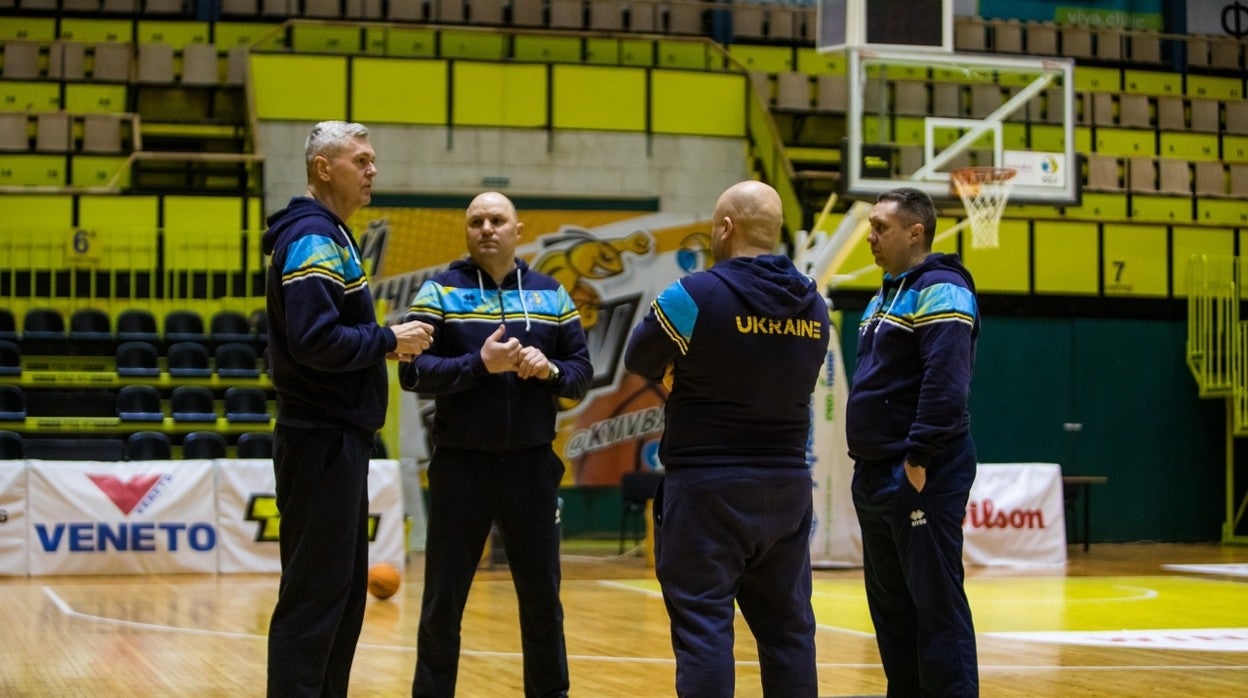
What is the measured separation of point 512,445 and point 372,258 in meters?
11.8

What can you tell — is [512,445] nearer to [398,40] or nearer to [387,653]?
[387,653]

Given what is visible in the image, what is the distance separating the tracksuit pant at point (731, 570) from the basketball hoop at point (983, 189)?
9773 mm

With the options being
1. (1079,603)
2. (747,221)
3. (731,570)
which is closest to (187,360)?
(1079,603)

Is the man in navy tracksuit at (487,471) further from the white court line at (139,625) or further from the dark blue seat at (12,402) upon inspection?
the dark blue seat at (12,402)

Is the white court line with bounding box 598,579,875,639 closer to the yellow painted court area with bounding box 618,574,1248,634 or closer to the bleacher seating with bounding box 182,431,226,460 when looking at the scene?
the yellow painted court area with bounding box 618,574,1248,634

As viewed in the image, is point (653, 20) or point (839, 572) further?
point (653, 20)

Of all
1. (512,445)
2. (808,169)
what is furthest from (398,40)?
(512,445)

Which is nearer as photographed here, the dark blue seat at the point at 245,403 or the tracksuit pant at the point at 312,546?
the tracksuit pant at the point at 312,546

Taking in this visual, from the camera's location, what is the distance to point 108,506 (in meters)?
12.1

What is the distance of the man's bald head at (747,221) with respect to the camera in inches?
172

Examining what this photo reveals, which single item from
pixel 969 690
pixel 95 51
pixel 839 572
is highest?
pixel 95 51

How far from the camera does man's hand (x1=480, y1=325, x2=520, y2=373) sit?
193 inches

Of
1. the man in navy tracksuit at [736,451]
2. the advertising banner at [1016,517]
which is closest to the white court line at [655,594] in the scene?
the man in navy tracksuit at [736,451]

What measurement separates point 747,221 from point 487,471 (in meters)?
1.37
